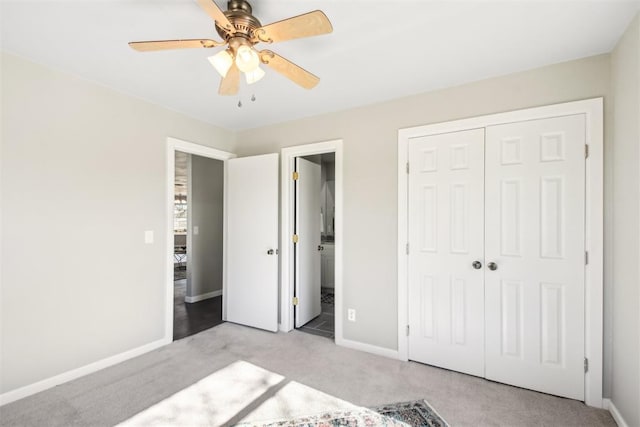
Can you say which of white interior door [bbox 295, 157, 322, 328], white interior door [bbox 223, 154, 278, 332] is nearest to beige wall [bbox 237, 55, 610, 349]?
white interior door [bbox 295, 157, 322, 328]

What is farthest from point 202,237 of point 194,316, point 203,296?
point 194,316

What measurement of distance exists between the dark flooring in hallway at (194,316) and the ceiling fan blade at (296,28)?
310 cm

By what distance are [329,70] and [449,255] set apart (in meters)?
1.82

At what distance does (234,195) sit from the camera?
3789 millimetres

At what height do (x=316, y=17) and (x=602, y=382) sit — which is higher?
(x=316, y=17)

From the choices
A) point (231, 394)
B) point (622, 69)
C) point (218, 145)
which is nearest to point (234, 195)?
point (218, 145)

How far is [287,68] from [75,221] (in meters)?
2.12

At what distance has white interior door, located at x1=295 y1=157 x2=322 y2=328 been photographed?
3.66 m

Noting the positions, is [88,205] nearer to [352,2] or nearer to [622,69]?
[352,2]

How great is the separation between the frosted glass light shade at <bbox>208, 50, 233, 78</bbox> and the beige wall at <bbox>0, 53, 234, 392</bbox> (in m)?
1.69

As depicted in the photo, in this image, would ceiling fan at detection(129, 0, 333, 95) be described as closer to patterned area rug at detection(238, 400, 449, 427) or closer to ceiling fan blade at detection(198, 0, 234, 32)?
ceiling fan blade at detection(198, 0, 234, 32)

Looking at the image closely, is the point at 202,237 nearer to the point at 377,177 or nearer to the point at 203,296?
the point at 203,296

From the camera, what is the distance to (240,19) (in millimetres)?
1510

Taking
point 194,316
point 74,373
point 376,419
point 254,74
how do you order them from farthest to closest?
point 194,316
point 74,373
point 376,419
point 254,74
